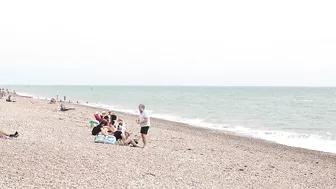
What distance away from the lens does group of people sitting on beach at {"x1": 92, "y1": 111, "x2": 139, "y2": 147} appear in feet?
50.7

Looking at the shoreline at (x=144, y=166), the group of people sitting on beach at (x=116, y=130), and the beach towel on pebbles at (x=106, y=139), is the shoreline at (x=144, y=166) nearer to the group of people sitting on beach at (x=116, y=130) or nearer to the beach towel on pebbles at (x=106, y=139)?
the beach towel on pebbles at (x=106, y=139)

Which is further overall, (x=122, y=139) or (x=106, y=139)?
(x=122, y=139)

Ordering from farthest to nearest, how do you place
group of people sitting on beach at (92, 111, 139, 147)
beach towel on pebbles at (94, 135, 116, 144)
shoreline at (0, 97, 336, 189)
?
group of people sitting on beach at (92, 111, 139, 147)
beach towel on pebbles at (94, 135, 116, 144)
shoreline at (0, 97, 336, 189)

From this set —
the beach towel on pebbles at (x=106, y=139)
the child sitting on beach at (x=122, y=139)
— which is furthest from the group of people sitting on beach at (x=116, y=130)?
the beach towel on pebbles at (x=106, y=139)

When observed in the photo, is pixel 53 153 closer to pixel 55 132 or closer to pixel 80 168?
pixel 80 168

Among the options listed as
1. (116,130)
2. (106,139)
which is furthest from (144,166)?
(116,130)

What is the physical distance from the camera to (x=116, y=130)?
16172 mm

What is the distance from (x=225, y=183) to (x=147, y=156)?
348 centimetres

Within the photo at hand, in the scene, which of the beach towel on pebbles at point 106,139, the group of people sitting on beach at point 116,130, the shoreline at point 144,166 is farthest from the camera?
the group of people sitting on beach at point 116,130

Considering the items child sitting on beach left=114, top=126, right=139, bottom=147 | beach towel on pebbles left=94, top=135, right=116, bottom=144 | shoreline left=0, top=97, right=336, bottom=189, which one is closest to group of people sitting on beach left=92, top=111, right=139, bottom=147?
child sitting on beach left=114, top=126, right=139, bottom=147

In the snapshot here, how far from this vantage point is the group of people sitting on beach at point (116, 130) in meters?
15.4

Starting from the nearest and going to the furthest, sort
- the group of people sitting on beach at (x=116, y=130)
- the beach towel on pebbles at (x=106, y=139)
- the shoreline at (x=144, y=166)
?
the shoreline at (x=144, y=166) < the beach towel on pebbles at (x=106, y=139) < the group of people sitting on beach at (x=116, y=130)

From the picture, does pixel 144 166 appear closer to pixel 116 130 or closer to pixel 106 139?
pixel 106 139

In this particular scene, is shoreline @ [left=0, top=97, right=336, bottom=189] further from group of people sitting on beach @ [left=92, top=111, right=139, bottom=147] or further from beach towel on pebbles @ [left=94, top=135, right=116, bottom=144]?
group of people sitting on beach @ [left=92, top=111, right=139, bottom=147]
